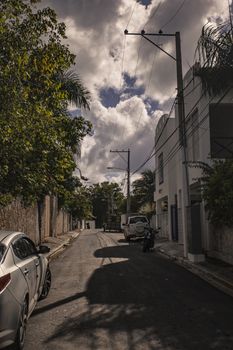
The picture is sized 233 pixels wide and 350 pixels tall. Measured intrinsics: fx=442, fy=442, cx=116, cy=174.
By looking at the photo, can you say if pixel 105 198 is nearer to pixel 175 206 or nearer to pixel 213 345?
pixel 175 206

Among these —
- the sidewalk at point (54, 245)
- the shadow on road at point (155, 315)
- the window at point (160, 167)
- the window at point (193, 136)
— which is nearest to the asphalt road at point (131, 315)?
the shadow on road at point (155, 315)

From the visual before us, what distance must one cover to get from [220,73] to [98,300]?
852 centimetres

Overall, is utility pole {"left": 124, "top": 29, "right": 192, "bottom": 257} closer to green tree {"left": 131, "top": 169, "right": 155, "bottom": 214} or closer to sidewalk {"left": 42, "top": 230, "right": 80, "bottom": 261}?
sidewalk {"left": 42, "top": 230, "right": 80, "bottom": 261}

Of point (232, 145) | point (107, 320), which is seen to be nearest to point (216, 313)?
point (107, 320)

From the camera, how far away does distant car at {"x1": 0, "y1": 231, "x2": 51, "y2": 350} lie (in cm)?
533

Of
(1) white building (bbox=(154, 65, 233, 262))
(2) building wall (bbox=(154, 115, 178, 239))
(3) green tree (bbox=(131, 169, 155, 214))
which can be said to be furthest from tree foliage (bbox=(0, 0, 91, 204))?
(3) green tree (bbox=(131, 169, 155, 214))

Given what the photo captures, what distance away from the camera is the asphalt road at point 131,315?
6.23m

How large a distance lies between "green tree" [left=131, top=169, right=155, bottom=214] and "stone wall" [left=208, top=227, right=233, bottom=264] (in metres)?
45.8

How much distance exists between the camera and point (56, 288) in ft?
35.2

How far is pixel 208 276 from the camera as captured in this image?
43.3ft

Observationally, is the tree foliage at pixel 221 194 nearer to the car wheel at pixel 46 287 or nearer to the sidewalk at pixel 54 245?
the car wheel at pixel 46 287

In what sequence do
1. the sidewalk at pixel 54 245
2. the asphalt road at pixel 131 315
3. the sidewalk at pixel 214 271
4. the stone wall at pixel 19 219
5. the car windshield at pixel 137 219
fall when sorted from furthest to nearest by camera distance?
the car windshield at pixel 137 219 → the sidewalk at pixel 54 245 → the stone wall at pixel 19 219 → the sidewalk at pixel 214 271 → the asphalt road at pixel 131 315

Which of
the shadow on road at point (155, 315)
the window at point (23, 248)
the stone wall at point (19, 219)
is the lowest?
the shadow on road at point (155, 315)

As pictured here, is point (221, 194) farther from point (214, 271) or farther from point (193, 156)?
point (193, 156)
